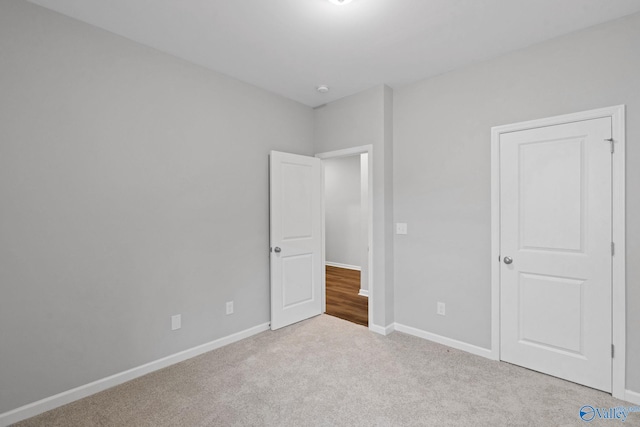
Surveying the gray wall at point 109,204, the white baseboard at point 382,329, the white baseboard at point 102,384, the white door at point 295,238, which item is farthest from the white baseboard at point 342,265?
the white baseboard at point 102,384

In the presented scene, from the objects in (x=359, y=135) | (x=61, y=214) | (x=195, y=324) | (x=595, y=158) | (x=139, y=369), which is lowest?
(x=139, y=369)

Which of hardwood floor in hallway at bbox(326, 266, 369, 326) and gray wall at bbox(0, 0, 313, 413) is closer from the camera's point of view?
gray wall at bbox(0, 0, 313, 413)

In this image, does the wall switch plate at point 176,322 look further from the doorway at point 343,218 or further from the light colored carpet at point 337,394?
the doorway at point 343,218

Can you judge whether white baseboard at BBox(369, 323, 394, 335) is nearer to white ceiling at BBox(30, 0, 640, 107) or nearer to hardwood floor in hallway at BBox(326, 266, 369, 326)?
hardwood floor in hallway at BBox(326, 266, 369, 326)

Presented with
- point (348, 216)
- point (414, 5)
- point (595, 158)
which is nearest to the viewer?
point (414, 5)

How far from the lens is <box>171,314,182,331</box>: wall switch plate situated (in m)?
2.64

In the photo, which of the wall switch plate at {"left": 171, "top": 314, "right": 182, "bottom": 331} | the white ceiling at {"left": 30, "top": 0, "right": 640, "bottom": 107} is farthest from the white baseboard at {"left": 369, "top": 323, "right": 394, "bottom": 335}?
the white ceiling at {"left": 30, "top": 0, "right": 640, "bottom": 107}

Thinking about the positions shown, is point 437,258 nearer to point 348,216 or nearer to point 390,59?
point 390,59

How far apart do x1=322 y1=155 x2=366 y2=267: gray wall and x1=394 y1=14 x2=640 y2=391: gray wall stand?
143 inches

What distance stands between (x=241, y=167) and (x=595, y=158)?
118 inches

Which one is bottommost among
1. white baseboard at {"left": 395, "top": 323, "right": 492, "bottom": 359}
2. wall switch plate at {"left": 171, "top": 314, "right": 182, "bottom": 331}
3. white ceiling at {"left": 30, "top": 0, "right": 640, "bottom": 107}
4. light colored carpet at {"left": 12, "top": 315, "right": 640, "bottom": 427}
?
light colored carpet at {"left": 12, "top": 315, "right": 640, "bottom": 427}

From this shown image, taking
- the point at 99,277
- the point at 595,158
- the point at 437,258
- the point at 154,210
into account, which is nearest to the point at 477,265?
the point at 437,258

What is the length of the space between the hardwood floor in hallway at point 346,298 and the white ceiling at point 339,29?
9.31 ft

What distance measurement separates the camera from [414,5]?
2.00m
